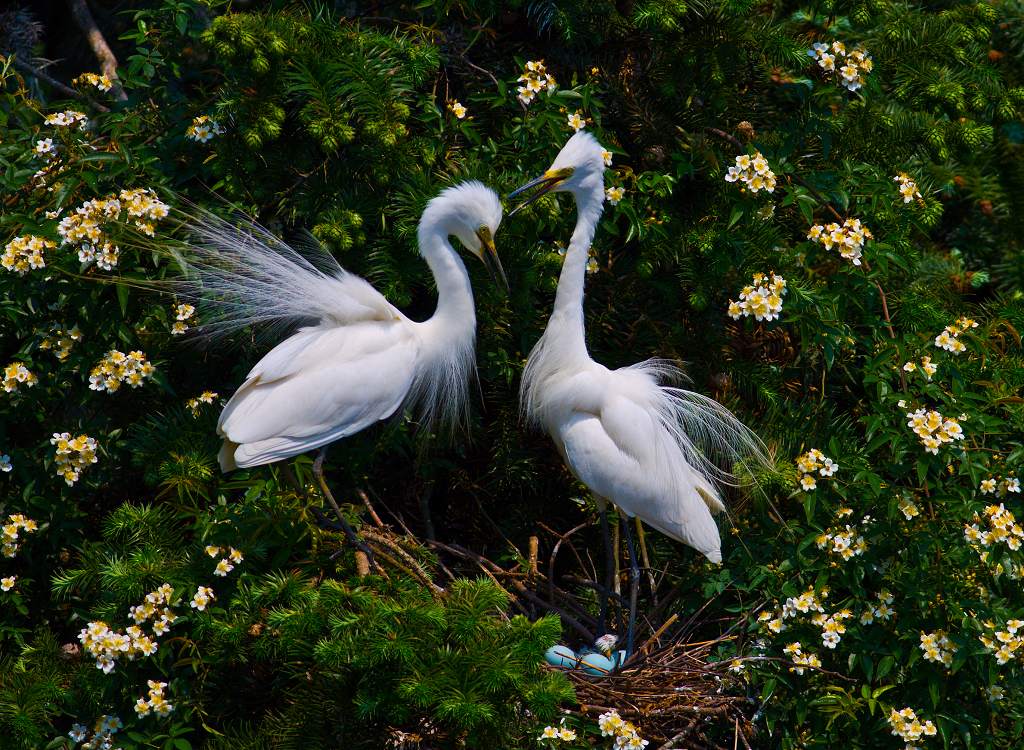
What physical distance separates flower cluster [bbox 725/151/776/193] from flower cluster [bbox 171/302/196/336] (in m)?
1.54

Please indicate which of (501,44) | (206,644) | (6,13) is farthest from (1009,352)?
(6,13)

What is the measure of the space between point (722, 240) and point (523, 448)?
3.10 feet

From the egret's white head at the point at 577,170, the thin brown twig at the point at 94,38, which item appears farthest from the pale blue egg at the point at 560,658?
the thin brown twig at the point at 94,38

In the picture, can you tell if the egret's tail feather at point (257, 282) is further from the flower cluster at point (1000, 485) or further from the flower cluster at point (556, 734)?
the flower cluster at point (1000, 485)

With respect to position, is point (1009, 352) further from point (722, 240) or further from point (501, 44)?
point (501, 44)

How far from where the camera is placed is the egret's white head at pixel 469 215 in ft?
9.93

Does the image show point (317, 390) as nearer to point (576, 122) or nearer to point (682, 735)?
point (576, 122)

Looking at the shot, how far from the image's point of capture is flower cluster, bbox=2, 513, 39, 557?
2.80 m

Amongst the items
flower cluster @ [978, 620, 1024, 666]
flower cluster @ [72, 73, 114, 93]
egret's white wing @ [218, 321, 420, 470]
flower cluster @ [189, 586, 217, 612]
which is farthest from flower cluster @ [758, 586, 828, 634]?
flower cluster @ [72, 73, 114, 93]

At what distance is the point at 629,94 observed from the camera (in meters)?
3.49

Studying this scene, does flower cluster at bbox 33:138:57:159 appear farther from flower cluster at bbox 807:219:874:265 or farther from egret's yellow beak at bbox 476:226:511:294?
flower cluster at bbox 807:219:874:265

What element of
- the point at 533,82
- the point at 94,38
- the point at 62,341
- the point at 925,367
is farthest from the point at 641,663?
the point at 94,38

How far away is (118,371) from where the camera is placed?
2846 millimetres

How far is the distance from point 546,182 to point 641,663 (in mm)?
1378
